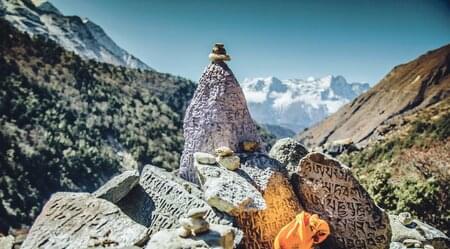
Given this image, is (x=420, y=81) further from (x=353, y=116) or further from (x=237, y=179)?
(x=237, y=179)

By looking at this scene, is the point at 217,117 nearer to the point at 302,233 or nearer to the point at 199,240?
the point at 302,233

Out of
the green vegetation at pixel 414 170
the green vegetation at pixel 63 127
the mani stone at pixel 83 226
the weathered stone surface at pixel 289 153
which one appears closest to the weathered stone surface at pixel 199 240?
the mani stone at pixel 83 226

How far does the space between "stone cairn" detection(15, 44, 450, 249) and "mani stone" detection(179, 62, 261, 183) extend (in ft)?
0.06

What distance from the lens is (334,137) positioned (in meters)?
90.3

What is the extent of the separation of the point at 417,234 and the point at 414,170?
66.3ft

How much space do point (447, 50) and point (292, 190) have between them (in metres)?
83.4

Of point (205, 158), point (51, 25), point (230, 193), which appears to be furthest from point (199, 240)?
point (51, 25)

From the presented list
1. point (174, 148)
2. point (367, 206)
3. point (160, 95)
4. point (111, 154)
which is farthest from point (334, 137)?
point (367, 206)

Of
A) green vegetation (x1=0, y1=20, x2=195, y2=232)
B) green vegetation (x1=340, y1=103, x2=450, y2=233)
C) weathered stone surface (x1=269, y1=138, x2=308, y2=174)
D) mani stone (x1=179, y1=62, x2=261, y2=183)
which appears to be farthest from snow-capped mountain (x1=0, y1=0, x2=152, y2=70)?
mani stone (x1=179, y1=62, x2=261, y2=183)

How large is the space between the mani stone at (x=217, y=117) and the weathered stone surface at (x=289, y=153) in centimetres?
102

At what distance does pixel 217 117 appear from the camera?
26.7 feet

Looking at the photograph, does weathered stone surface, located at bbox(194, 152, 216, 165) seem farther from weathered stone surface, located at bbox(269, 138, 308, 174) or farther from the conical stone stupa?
weathered stone surface, located at bbox(269, 138, 308, 174)

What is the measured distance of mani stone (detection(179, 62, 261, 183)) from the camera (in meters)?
8.15

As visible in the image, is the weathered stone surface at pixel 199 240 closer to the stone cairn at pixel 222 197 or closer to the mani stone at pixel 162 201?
the stone cairn at pixel 222 197
